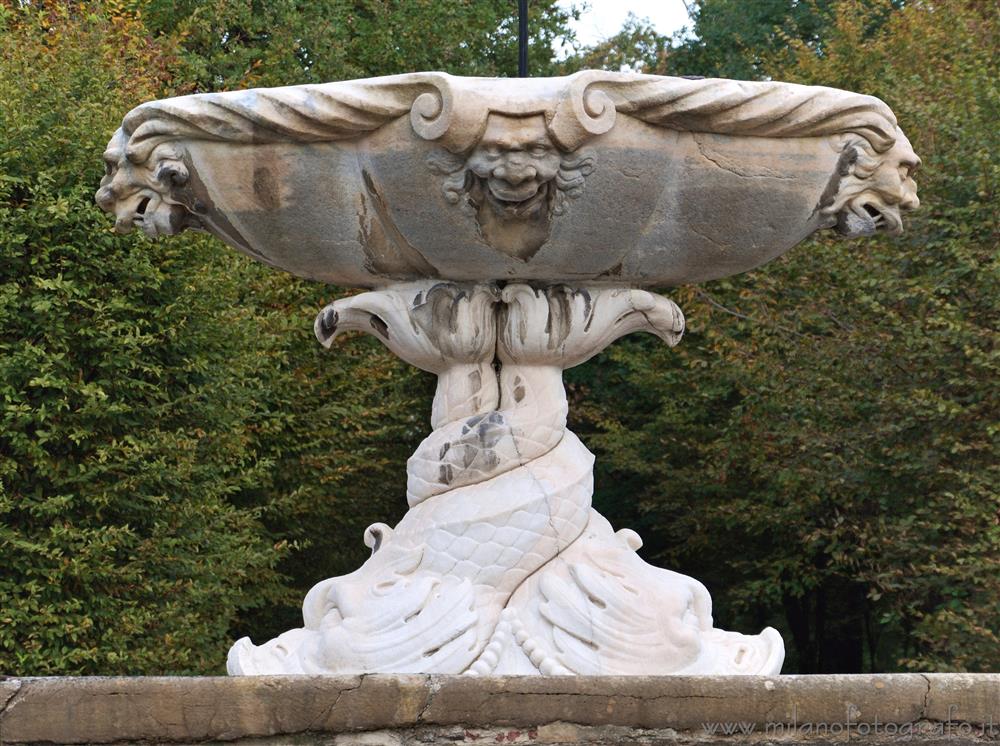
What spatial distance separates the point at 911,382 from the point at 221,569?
5075 millimetres

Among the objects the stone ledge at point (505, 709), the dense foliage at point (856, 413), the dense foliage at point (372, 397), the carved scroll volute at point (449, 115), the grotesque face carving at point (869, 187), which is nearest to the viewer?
the stone ledge at point (505, 709)

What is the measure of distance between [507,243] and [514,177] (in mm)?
274

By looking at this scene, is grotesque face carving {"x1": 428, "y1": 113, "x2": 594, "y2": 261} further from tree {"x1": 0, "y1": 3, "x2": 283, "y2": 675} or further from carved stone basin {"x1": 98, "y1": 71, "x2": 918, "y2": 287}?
tree {"x1": 0, "y1": 3, "x2": 283, "y2": 675}

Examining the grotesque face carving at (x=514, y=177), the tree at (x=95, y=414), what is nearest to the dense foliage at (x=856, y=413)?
the tree at (x=95, y=414)

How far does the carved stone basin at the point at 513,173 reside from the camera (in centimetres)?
530

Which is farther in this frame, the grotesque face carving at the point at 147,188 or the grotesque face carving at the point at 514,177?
the grotesque face carving at the point at 147,188

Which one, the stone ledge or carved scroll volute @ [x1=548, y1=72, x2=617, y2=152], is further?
carved scroll volute @ [x1=548, y1=72, x2=617, y2=152]

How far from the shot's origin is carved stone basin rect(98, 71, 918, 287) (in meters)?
5.30

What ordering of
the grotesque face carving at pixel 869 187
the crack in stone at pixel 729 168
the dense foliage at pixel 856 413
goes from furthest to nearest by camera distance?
1. the dense foliage at pixel 856 413
2. the grotesque face carving at pixel 869 187
3. the crack in stone at pixel 729 168

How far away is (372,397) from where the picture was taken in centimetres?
1652

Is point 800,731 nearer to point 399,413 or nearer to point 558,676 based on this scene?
point 558,676

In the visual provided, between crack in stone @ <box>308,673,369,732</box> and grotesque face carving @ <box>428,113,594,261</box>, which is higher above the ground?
grotesque face carving @ <box>428,113,594,261</box>

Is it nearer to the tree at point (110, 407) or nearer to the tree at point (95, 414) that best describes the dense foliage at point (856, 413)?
the tree at point (110, 407)

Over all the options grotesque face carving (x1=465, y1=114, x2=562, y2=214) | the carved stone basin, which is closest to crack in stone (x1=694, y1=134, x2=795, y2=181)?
the carved stone basin
